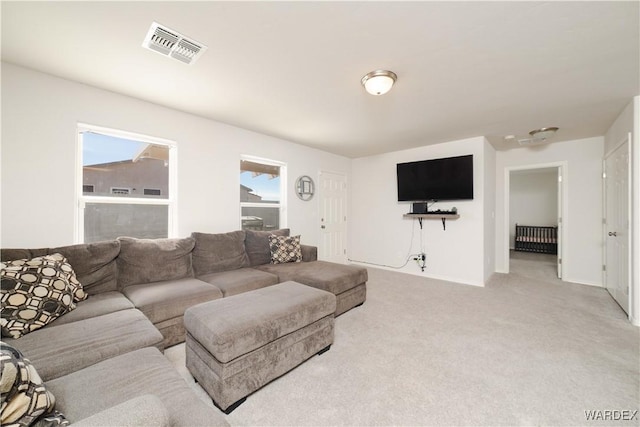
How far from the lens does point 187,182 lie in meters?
Answer: 3.14

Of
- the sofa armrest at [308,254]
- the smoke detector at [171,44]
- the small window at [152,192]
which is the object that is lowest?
the sofa armrest at [308,254]

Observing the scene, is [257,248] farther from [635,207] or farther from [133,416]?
[635,207]

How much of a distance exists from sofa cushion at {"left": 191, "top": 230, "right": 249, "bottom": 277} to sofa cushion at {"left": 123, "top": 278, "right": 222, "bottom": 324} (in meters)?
0.42

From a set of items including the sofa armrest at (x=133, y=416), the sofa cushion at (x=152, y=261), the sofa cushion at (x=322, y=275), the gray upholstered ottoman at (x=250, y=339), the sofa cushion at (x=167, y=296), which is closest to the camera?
the sofa armrest at (x=133, y=416)

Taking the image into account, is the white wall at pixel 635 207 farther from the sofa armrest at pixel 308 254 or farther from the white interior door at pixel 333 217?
the white interior door at pixel 333 217

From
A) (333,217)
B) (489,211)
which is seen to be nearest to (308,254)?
(333,217)

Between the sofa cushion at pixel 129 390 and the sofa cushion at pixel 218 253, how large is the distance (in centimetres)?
165

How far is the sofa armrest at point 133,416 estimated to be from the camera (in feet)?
2.21

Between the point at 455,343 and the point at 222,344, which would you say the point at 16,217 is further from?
the point at 455,343

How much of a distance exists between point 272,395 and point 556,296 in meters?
4.10

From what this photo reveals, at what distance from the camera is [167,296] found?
2090 millimetres

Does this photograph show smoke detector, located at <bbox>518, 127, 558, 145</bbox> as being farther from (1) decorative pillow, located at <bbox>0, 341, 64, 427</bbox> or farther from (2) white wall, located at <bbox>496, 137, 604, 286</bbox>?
(1) decorative pillow, located at <bbox>0, 341, 64, 427</bbox>

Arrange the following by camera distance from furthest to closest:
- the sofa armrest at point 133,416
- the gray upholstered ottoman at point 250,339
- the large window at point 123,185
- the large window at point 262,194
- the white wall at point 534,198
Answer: the white wall at point 534,198, the large window at point 262,194, the large window at point 123,185, the gray upholstered ottoman at point 250,339, the sofa armrest at point 133,416

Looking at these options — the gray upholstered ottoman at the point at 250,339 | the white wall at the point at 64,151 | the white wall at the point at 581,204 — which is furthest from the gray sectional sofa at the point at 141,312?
the white wall at the point at 581,204
